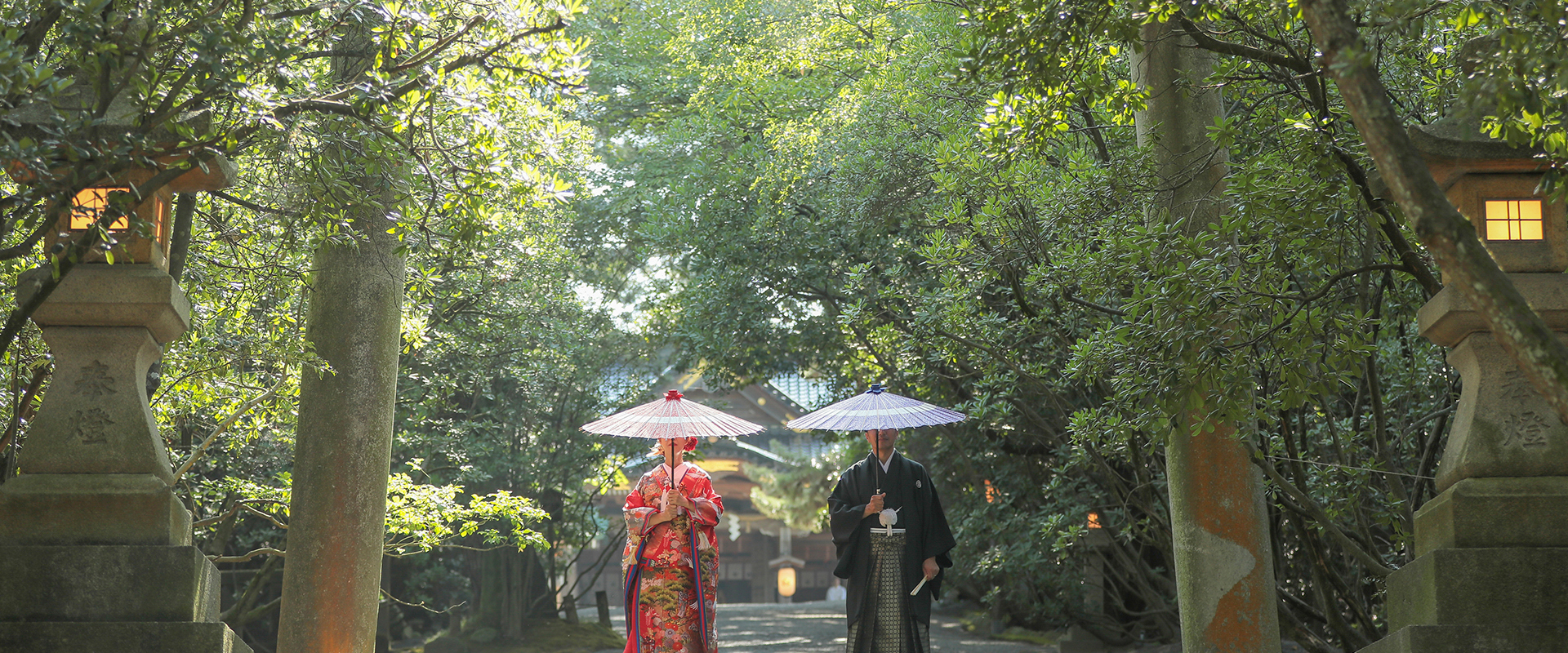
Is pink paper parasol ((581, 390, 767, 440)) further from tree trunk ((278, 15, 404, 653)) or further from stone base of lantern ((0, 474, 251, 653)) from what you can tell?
stone base of lantern ((0, 474, 251, 653))

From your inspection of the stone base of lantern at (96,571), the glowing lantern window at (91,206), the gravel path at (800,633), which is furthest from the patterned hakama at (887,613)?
the gravel path at (800,633)

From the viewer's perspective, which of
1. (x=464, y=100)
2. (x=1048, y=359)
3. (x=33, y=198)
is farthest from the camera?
(x=1048, y=359)

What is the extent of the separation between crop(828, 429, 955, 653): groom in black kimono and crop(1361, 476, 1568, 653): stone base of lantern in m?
3.55

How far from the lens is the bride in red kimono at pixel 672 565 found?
7211 mm

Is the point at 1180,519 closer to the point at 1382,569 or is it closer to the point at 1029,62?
the point at 1382,569

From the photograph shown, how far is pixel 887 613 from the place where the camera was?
7.20m

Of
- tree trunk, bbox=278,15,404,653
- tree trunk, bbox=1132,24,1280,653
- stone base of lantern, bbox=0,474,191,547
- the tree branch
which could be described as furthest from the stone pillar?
tree trunk, bbox=1132,24,1280,653

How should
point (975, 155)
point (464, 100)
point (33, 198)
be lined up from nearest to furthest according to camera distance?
point (33, 198), point (464, 100), point (975, 155)

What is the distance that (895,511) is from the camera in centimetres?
727

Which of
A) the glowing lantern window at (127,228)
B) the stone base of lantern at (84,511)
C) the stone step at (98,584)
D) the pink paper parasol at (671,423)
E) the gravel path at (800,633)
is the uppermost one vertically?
the glowing lantern window at (127,228)

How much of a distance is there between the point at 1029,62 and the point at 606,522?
19.2 m

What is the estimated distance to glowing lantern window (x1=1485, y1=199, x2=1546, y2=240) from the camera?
162 inches

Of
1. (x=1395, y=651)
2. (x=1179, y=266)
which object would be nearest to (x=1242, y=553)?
(x=1395, y=651)

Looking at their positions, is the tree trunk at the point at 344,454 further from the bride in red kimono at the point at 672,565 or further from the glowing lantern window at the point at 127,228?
the glowing lantern window at the point at 127,228
